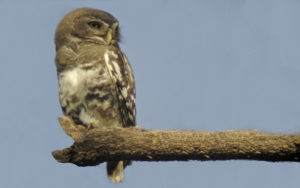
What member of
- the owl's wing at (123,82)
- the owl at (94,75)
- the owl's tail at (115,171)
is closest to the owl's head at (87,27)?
the owl at (94,75)

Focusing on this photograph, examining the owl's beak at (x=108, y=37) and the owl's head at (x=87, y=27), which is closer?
the owl's head at (x=87, y=27)

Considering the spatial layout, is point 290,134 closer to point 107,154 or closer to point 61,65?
point 107,154

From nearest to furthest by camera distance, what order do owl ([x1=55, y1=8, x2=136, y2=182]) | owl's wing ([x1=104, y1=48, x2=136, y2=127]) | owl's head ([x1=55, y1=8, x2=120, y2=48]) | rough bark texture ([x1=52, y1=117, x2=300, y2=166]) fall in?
rough bark texture ([x1=52, y1=117, x2=300, y2=166])
owl ([x1=55, y1=8, x2=136, y2=182])
owl's wing ([x1=104, y1=48, x2=136, y2=127])
owl's head ([x1=55, y1=8, x2=120, y2=48])

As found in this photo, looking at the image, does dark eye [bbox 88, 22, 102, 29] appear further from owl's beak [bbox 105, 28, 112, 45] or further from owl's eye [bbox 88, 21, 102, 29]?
owl's beak [bbox 105, 28, 112, 45]

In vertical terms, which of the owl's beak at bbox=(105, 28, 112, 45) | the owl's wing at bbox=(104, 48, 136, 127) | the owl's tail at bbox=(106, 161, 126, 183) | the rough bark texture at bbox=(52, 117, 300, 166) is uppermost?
the owl's beak at bbox=(105, 28, 112, 45)

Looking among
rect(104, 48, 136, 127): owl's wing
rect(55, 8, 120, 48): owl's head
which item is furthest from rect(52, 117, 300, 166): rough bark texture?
rect(55, 8, 120, 48): owl's head

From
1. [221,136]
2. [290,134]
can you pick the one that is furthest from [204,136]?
[290,134]

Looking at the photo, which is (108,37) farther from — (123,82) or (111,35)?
(123,82)

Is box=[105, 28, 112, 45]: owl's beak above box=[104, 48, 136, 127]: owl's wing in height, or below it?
above

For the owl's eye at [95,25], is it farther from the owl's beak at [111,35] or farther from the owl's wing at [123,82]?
the owl's wing at [123,82]
